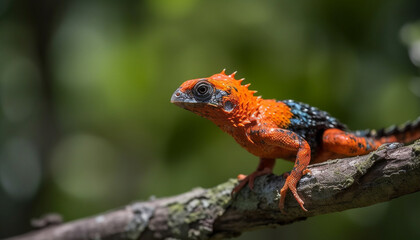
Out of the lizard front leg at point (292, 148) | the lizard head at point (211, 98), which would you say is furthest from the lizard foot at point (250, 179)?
the lizard head at point (211, 98)

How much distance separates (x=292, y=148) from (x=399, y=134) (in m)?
1.14

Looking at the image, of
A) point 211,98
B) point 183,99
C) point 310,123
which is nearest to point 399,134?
point 310,123

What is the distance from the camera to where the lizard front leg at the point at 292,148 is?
9.40ft

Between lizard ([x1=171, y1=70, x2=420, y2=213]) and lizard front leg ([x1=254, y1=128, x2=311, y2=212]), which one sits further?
lizard ([x1=171, y1=70, x2=420, y2=213])

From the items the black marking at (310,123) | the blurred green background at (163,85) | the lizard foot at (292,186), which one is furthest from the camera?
the blurred green background at (163,85)

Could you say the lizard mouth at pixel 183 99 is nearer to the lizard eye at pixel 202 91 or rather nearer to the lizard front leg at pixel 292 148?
the lizard eye at pixel 202 91

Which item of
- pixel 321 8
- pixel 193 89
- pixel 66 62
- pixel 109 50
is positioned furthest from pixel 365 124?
pixel 66 62

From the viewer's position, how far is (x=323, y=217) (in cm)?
541

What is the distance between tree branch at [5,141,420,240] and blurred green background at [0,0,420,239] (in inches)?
57.1

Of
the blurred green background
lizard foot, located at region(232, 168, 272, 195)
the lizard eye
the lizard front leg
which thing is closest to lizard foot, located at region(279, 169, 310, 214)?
the lizard front leg

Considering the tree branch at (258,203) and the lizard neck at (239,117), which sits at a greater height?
the lizard neck at (239,117)

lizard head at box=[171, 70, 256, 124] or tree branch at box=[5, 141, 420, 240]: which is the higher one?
lizard head at box=[171, 70, 256, 124]

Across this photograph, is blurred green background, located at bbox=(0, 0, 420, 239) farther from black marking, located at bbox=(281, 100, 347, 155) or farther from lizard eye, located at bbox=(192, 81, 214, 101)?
lizard eye, located at bbox=(192, 81, 214, 101)

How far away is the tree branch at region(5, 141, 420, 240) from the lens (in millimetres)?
2508
